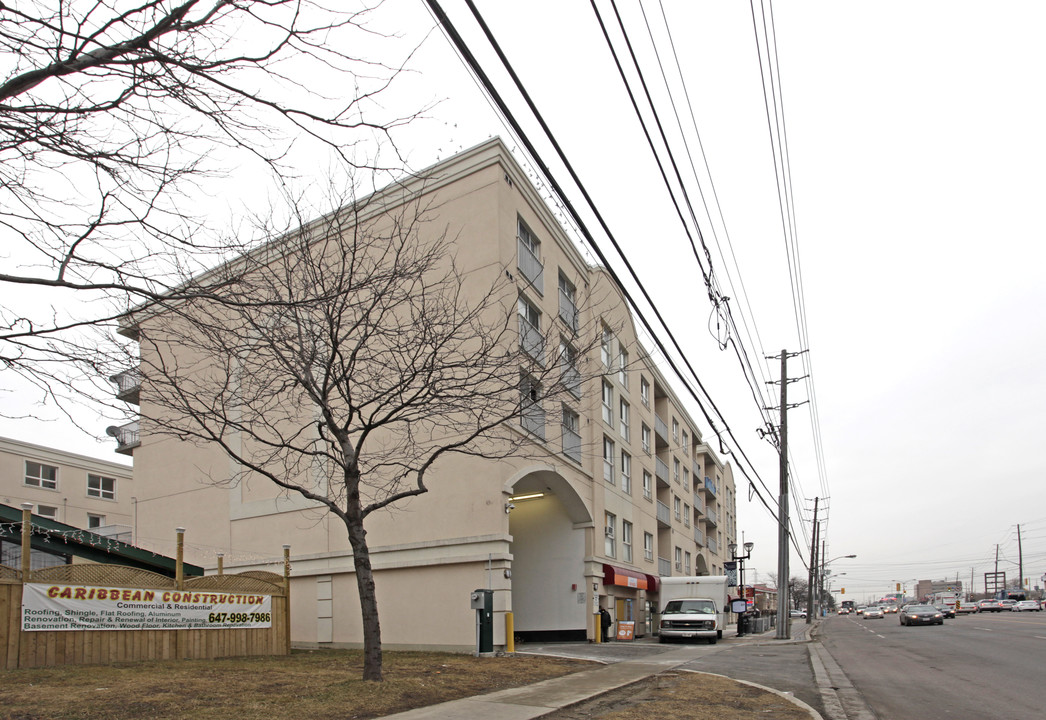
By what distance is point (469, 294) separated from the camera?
2248 centimetres

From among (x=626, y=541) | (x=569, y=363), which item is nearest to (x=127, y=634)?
(x=569, y=363)

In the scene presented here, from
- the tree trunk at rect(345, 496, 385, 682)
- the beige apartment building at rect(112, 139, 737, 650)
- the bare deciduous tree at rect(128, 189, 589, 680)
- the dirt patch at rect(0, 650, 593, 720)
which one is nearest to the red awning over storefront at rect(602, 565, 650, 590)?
the beige apartment building at rect(112, 139, 737, 650)

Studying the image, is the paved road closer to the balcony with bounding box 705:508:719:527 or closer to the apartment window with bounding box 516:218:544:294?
the apartment window with bounding box 516:218:544:294

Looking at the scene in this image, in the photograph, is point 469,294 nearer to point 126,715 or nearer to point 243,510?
point 243,510

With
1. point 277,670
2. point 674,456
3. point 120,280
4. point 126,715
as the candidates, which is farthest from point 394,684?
point 674,456

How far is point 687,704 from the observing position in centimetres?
1085

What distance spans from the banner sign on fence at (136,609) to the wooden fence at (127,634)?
0.33 ft

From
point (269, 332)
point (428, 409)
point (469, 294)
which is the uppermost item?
point (469, 294)

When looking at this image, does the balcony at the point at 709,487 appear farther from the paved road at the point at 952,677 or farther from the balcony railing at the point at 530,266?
the balcony railing at the point at 530,266

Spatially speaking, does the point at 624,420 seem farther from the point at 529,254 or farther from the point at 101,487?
the point at 101,487

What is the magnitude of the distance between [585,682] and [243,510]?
52.8ft

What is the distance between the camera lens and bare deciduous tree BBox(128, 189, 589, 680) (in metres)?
11.3

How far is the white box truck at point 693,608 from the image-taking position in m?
27.8

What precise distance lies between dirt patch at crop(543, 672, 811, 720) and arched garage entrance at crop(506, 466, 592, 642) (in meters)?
12.9
